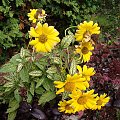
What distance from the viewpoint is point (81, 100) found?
2.66 m

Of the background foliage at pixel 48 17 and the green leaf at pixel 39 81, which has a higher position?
the background foliage at pixel 48 17

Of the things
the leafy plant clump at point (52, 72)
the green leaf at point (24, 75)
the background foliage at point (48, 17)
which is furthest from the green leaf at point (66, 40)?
the background foliage at point (48, 17)

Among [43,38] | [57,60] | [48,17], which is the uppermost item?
[48,17]

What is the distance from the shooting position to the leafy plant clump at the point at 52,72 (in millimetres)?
2592

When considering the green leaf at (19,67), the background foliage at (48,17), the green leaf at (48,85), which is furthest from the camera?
the background foliage at (48,17)

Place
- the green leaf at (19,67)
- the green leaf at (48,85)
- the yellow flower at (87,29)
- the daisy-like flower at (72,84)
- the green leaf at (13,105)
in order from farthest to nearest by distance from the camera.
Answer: the green leaf at (13,105) → the green leaf at (48,85) → the green leaf at (19,67) → the yellow flower at (87,29) → the daisy-like flower at (72,84)

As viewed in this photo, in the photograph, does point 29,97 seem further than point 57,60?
Yes

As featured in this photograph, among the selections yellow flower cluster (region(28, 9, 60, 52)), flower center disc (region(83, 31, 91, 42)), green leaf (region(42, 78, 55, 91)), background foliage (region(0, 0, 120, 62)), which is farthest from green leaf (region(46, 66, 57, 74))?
background foliage (region(0, 0, 120, 62))

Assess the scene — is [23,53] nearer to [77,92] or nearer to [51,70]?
[51,70]

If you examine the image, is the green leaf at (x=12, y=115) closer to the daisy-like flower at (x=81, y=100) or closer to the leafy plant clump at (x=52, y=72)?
the leafy plant clump at (x=52, y=72)

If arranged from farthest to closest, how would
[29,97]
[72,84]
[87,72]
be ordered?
1. [29,97]
2. [87,72]
3. [72,84]

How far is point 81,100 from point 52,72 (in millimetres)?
310

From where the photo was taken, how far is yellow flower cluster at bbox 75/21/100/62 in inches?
104

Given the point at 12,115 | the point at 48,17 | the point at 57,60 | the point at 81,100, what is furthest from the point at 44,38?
the point at 48,17
